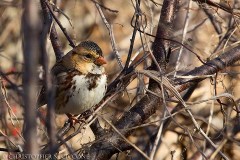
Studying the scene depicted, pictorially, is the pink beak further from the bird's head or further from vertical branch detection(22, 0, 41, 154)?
vertical branch detection(22, 0, 41, 154)

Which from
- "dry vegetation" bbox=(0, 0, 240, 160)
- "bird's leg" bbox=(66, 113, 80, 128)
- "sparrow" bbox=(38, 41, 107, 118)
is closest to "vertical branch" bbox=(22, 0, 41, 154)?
"dry vegetation" bbox=(0, 0, 240, 160)

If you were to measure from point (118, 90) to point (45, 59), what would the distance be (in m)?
1.27

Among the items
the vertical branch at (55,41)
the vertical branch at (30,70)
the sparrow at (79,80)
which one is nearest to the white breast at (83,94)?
the sparrow at (79,80)

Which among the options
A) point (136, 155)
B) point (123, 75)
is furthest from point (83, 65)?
point (136, 155)

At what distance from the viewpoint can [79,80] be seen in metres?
2.84

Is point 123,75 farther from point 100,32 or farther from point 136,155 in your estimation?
point 100,32

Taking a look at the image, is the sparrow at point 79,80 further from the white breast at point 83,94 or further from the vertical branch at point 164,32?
the vertical branch at point 164,32

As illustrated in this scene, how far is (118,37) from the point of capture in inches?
239

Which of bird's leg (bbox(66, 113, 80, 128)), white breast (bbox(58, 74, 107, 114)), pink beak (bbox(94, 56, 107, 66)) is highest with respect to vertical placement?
pink beak (bbox(94, 56, 107, 66))

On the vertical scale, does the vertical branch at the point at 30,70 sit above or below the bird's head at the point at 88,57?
above

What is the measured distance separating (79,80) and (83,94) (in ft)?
0.31

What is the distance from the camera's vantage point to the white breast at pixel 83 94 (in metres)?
2.71

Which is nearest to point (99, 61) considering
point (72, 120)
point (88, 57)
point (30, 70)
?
point (88, 57)

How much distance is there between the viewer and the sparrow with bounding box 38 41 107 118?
2.74m
